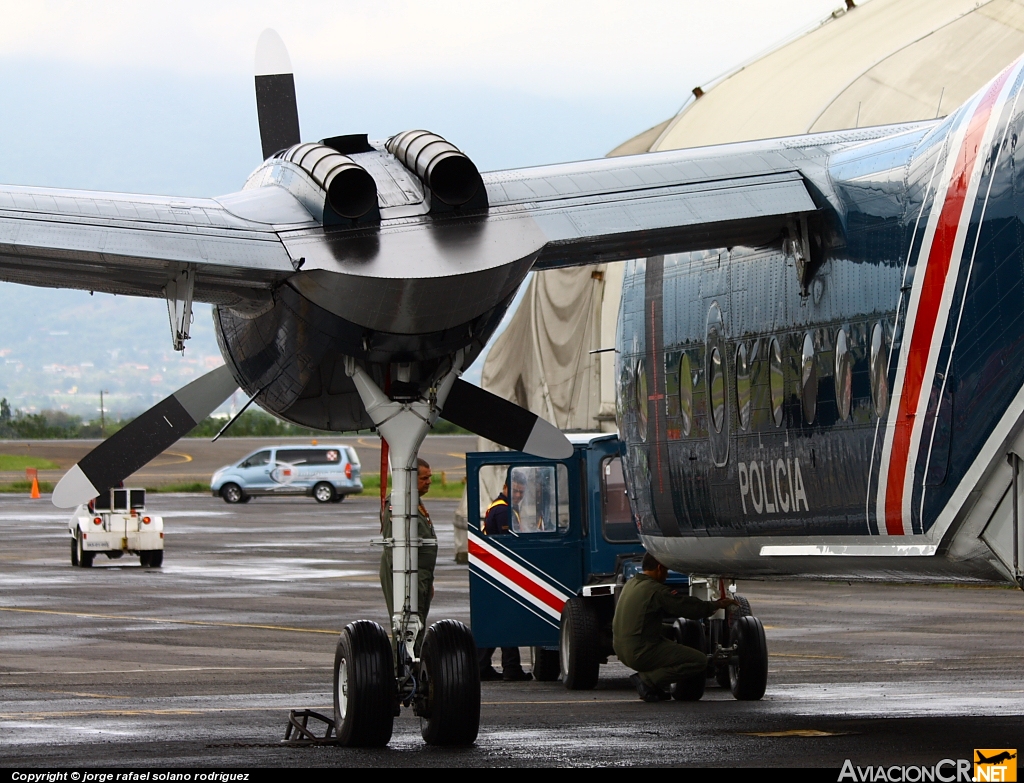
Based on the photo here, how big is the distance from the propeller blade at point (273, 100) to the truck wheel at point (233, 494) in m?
48.0

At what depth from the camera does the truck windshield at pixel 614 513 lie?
659 inches

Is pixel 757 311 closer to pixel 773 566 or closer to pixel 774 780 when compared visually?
pixel 773 566

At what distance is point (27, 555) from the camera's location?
1391 inches

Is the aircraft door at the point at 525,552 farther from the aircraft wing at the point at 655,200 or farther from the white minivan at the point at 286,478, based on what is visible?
the white minivan at the point at 286,478

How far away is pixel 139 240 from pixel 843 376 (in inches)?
185

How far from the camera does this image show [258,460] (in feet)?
200

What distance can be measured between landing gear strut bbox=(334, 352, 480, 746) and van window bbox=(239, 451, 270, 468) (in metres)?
50.0

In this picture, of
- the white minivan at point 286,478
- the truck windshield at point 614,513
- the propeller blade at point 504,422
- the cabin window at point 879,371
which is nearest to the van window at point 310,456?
the white minivan at point 286,478

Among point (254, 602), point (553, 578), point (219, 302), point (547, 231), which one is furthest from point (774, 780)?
point (254, 602)

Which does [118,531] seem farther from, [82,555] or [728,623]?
[728,623]

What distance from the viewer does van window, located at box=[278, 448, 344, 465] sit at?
60.4 metres

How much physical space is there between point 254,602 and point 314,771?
15919 mm

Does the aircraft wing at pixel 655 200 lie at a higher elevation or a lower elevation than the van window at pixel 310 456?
higher

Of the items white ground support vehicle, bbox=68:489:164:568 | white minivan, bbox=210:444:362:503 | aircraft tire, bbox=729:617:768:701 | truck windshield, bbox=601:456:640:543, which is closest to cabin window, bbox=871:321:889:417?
aircraft tire, bbox=729:617:768:701
